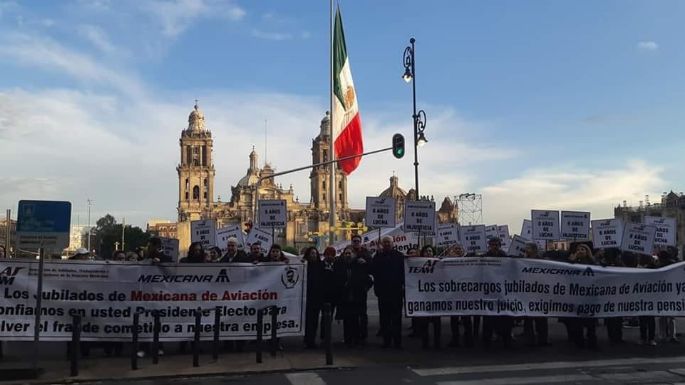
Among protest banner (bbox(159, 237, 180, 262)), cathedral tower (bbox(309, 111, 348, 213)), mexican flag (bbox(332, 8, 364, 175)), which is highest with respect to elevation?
cathedral tower (bbox(309, 111, 348, 213))

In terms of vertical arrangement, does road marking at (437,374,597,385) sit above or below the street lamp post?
below

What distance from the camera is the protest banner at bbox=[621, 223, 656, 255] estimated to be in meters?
15.5

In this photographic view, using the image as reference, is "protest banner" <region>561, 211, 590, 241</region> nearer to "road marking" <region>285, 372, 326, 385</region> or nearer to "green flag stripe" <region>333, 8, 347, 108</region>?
"road marking" <region>285, 372, 326, 385</region>

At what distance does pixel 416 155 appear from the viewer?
24953 millimetres

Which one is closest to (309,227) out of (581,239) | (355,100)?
(355,100)

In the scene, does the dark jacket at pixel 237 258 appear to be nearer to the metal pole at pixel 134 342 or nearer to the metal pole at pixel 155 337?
the metal pole at pixel 155 337

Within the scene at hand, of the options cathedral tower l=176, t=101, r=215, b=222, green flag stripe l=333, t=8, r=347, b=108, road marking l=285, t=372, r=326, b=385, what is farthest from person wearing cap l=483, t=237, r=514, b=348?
cathedral tower l=176, t=101, r=215, b=222

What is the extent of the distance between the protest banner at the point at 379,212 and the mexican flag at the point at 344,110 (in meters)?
10.5

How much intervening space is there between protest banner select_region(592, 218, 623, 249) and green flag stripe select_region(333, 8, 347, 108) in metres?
13.3

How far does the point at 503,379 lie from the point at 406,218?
26.3 ft

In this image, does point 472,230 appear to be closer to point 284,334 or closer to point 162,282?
point 284,334

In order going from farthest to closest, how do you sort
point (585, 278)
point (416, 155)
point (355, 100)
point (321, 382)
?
point (355, 100)
point (416, 155)
point (585, 278)
point (321, 382)

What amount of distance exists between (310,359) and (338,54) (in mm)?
20225

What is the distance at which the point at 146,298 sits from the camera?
1063 cm
